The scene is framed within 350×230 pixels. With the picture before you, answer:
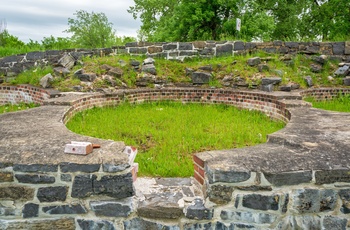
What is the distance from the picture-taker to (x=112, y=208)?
2.90 m

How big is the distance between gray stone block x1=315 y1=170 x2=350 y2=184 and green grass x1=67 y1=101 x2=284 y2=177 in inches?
53.4

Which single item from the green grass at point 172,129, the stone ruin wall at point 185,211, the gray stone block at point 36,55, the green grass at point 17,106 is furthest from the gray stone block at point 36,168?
the gray stone block at point 36,55

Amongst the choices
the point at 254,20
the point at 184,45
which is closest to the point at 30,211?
the point at 184,45

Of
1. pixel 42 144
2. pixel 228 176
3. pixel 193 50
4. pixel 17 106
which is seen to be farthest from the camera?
pixel 193 50

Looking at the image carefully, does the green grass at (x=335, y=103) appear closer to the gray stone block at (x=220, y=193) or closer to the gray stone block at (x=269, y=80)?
the gray stone block at (x=269, y=80)

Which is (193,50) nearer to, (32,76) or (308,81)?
(308,81)

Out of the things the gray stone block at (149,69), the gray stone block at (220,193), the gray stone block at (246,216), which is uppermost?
the gray stone block at (149,69)

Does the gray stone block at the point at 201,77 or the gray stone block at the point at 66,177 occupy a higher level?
the gray stone block at the point at 201,77

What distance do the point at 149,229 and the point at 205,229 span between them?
0.49 meters

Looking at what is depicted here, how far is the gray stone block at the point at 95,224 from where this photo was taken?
2918 millimetres

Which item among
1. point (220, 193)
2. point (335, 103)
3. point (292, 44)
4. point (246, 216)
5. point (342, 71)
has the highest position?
point (292, 44)

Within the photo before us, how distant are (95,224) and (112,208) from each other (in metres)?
0.22

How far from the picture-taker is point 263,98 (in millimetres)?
7348

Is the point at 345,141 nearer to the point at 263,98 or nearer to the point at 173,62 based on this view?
the point at 263,98
